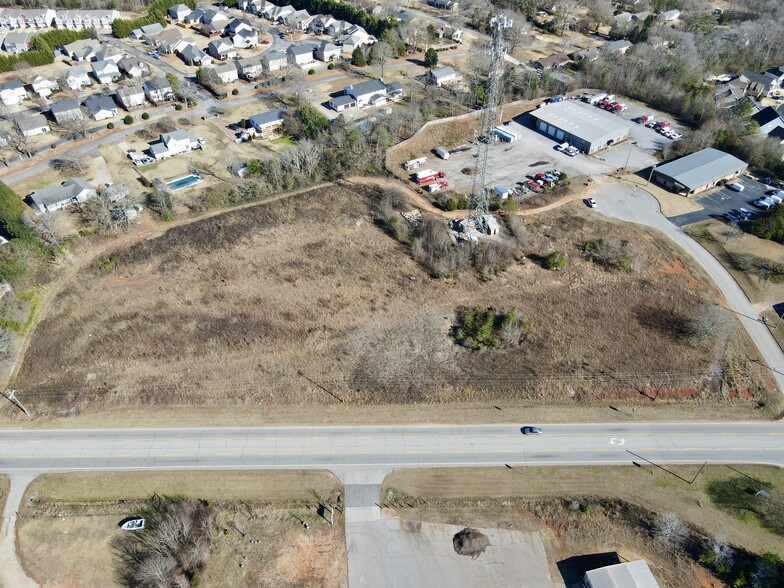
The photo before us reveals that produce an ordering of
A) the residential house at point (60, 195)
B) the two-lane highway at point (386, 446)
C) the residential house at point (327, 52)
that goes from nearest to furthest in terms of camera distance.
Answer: the two-lane highway at point (386, 446) < the residential house at point (60, 195) < the residential house at point (327, 52)

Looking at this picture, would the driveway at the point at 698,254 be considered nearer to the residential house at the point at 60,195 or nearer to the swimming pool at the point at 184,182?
the swimming pool at the point at 184,182

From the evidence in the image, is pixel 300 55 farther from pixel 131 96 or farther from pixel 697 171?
pixel 697 171

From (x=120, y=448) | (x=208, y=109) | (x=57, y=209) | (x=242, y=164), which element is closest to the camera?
(x=120, y=448)

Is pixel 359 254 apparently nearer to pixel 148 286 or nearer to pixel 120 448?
pixel 148 286

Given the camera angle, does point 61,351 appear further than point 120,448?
Yes

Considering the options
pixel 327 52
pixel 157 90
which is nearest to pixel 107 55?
pixel 157 90

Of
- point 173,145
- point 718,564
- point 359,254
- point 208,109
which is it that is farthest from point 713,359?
point 208,109

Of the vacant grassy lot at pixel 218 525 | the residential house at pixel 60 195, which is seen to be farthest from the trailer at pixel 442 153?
the vacant grassy lot at pixel 218 525
